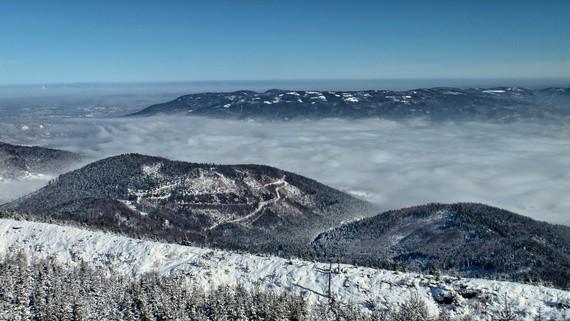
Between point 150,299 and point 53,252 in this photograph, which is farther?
point 53,252

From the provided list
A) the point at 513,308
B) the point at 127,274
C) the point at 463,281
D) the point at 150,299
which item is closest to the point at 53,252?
the point at 127,274

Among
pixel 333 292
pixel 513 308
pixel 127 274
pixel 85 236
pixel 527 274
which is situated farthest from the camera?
pixel 527 274

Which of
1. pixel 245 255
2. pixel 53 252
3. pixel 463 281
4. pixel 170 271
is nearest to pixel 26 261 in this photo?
pixel 53 252

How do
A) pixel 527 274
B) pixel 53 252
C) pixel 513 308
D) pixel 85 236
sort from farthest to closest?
pixel 527 274
pixel 85 236
pixel 53 252
pixel 513 308

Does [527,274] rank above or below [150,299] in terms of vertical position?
below

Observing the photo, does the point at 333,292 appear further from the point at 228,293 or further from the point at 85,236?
the point at 85,236

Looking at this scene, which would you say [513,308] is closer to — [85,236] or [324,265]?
[324,265]
